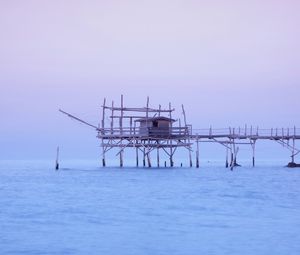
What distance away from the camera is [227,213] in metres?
27.2

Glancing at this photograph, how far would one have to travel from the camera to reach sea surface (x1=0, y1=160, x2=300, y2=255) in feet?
62.3

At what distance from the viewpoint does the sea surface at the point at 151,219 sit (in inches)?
748

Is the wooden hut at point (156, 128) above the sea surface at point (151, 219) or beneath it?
above

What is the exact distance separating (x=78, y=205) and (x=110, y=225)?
768 cm

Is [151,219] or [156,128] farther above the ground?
[156,128]

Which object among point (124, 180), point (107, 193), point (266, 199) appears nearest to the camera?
point (266, 199)

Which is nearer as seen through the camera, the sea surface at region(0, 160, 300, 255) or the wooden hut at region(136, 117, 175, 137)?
the sea surface at region(0, 160, 300, 255)

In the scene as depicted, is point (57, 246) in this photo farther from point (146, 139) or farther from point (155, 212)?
point (146, 139)

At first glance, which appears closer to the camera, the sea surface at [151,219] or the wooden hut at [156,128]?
the sea surface at [151,219]

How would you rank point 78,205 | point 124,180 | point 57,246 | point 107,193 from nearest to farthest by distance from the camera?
1. point 57,246
2. point 78,205
3. point 107,193
4. point 124,180

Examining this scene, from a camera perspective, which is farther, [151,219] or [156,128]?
[156,128]

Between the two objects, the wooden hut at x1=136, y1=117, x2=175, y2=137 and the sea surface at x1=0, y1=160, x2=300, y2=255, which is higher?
the wooden hut at x1=136, y1=117, x2=175, y2=137

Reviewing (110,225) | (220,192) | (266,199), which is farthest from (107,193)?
(110,225)

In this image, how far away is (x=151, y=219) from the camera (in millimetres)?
25188
